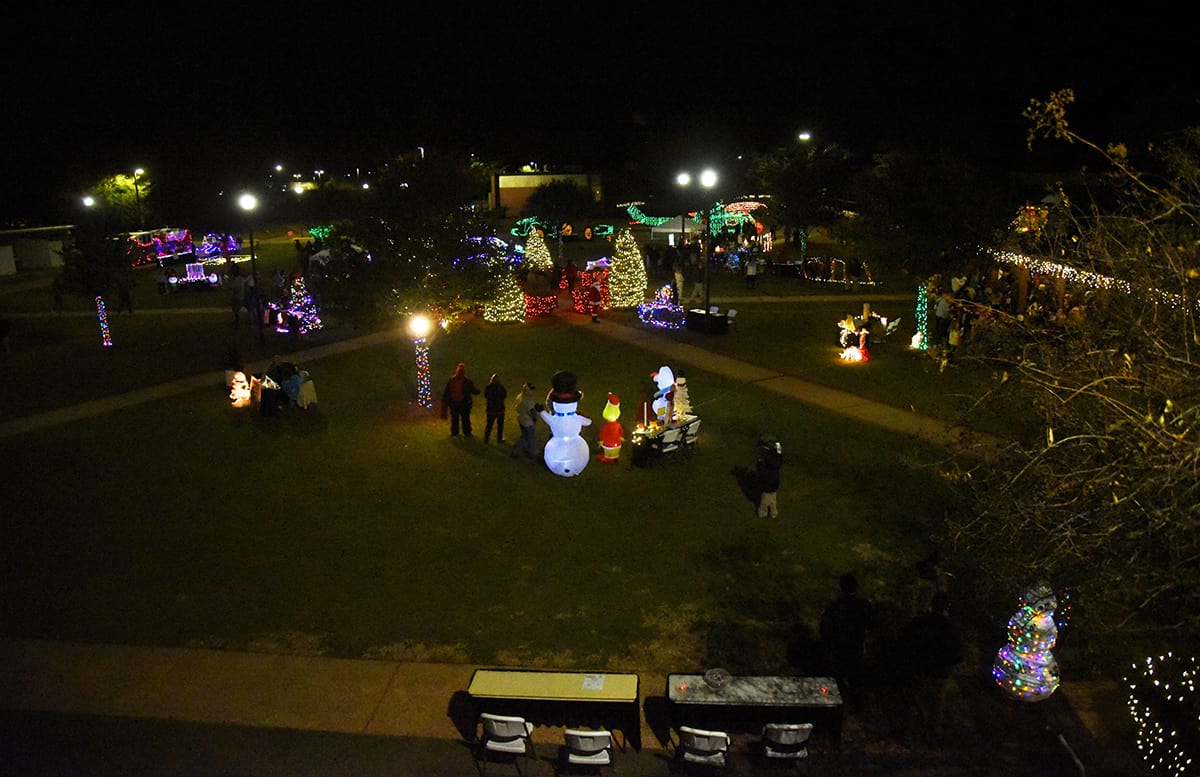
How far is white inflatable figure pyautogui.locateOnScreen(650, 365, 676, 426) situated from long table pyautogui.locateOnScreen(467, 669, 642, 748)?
22.7 feet

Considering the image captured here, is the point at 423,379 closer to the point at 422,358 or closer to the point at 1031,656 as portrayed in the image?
the point at 422,358

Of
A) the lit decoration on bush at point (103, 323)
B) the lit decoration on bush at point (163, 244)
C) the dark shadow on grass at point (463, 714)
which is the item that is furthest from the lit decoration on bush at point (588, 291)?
the lit decoration on bush at point (163, 244)

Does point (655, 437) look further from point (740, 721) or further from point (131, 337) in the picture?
point (131, 337)

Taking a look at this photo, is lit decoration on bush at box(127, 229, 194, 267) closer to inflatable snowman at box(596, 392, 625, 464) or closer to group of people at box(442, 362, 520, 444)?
group of people at box(442, 362, 520, 444)

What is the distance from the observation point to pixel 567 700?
6773 mm

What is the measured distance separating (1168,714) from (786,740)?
3.30 metres

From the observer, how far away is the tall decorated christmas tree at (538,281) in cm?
2670

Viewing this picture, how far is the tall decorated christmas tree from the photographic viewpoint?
87.6 ft

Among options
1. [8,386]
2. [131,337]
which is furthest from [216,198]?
[8,386]

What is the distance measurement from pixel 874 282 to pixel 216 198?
40857 mm

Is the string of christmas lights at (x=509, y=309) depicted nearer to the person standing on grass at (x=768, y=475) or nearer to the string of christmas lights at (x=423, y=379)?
the string of christmas lights at (x=423, y=379)

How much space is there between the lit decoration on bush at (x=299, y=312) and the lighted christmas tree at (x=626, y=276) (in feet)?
29.5

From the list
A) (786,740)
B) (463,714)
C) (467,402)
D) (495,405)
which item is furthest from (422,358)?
(786,740)

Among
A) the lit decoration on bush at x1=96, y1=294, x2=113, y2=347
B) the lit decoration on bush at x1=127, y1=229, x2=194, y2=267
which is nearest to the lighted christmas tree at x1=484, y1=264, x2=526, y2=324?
the lit decoration on bush at x1=96, y1=294, x2=113, y2=347
